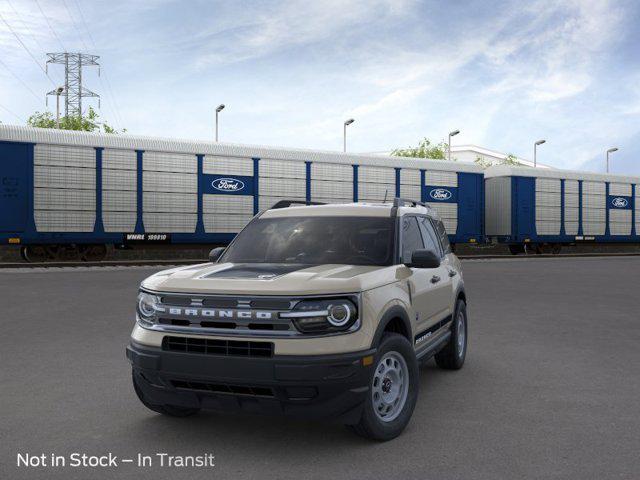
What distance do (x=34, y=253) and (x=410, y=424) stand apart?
66.7 ft

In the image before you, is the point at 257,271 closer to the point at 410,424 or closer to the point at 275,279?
the point at 275,279

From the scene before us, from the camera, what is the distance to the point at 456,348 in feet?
21.9

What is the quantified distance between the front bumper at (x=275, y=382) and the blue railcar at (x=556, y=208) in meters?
28.6

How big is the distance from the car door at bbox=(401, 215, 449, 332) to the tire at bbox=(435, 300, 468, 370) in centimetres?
51

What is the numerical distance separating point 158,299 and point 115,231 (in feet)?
63.7

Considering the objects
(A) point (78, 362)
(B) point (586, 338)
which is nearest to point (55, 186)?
(A) point (78, 362)

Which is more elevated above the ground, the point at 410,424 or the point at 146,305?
the point at 146,305

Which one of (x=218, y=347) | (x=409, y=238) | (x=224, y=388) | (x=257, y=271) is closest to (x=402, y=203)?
(x=409, y=238)

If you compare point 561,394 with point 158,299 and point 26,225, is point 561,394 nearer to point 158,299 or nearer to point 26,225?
point 158,299

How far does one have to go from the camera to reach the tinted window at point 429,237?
6.20m

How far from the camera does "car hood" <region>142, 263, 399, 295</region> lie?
409 cm

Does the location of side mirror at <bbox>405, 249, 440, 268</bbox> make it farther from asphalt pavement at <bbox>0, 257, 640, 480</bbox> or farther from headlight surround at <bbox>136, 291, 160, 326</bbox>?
headlight surround at <bbox>136, 291, 160, 326</bbox>

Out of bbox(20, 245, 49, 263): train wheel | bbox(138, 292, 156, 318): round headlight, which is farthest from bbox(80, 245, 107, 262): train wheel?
bbox(138, 292, 156, 318): round headlight

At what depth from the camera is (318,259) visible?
5156 millimetres
